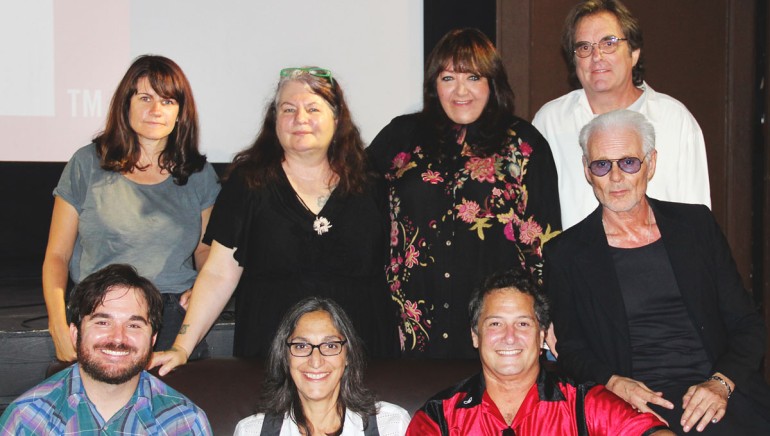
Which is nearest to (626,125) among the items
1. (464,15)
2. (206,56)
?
(464,15)

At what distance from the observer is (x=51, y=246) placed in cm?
306

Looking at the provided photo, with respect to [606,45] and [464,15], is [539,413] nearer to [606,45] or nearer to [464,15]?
[606,45]

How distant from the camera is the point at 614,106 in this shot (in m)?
3.17

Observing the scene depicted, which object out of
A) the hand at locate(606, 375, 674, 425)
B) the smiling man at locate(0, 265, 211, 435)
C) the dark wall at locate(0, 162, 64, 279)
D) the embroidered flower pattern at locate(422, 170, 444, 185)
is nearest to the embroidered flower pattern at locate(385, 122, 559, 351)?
the embroidered flower pattern at locate(422, 170, 444, 185)

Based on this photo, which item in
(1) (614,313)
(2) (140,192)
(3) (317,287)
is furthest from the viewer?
(2) (140,192)

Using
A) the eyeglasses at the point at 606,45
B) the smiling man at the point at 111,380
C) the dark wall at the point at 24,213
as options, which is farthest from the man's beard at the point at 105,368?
the dark wall at the point at 24,213

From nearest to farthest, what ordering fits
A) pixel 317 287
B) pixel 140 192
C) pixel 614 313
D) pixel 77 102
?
pixel 614 313 < pixel 317 287 < pixel 140 192 < pixel 77 102

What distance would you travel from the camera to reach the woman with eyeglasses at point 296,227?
9.68ft

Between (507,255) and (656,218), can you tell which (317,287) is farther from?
(656,218)

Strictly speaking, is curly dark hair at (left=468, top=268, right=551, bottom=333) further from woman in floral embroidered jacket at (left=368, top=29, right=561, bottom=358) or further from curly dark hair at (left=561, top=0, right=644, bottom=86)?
curly dark hair at (left=561, top=0, right=644, bottom=86)

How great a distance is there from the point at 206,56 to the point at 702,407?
3.14 m

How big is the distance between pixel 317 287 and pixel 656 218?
1.06 metres

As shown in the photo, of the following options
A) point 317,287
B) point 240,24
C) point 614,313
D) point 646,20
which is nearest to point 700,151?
point 614,313

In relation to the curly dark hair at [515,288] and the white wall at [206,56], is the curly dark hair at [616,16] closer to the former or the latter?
the curly dark hair at [515,288]
